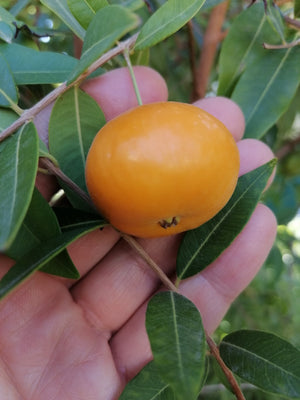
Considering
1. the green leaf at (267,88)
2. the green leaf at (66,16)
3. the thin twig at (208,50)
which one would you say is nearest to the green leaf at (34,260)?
the green leaf at (66,16)

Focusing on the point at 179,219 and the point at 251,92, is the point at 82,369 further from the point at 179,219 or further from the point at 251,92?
the point at 251,92

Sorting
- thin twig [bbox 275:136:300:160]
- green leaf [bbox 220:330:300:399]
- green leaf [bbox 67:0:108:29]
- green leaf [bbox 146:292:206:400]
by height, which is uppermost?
green leaf [bbox 67:0:108:29]

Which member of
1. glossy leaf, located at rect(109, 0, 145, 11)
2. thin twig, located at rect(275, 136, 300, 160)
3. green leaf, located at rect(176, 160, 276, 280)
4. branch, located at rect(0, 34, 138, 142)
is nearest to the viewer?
branch, located at rect(0, 34, 138, 142)

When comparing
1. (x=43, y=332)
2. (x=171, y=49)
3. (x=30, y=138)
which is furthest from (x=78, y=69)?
(x=171, y=49)

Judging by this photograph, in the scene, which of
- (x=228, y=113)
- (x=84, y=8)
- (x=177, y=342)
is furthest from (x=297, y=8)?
(x=177, y=342)

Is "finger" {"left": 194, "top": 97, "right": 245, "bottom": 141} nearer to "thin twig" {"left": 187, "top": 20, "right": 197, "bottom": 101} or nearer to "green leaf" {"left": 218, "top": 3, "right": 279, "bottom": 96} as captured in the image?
"green leaf" {"left": 218, "top": 3, "right": 279, "bottom": 96}

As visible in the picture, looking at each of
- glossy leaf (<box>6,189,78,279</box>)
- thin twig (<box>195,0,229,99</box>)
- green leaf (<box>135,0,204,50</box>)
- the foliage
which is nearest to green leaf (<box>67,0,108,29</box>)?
the foliage

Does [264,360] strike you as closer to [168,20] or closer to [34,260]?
[34,260]

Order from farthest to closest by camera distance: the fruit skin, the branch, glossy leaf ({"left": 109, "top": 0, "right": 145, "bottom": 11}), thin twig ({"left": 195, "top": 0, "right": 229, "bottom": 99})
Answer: thin twig ({"left": 195, "top": 0, "right": 229, "bottom": 99})
glossy leaf ({"left": 109, "top": 0, "right": 145, "bottom": 11})
the branch
the fruit skin
